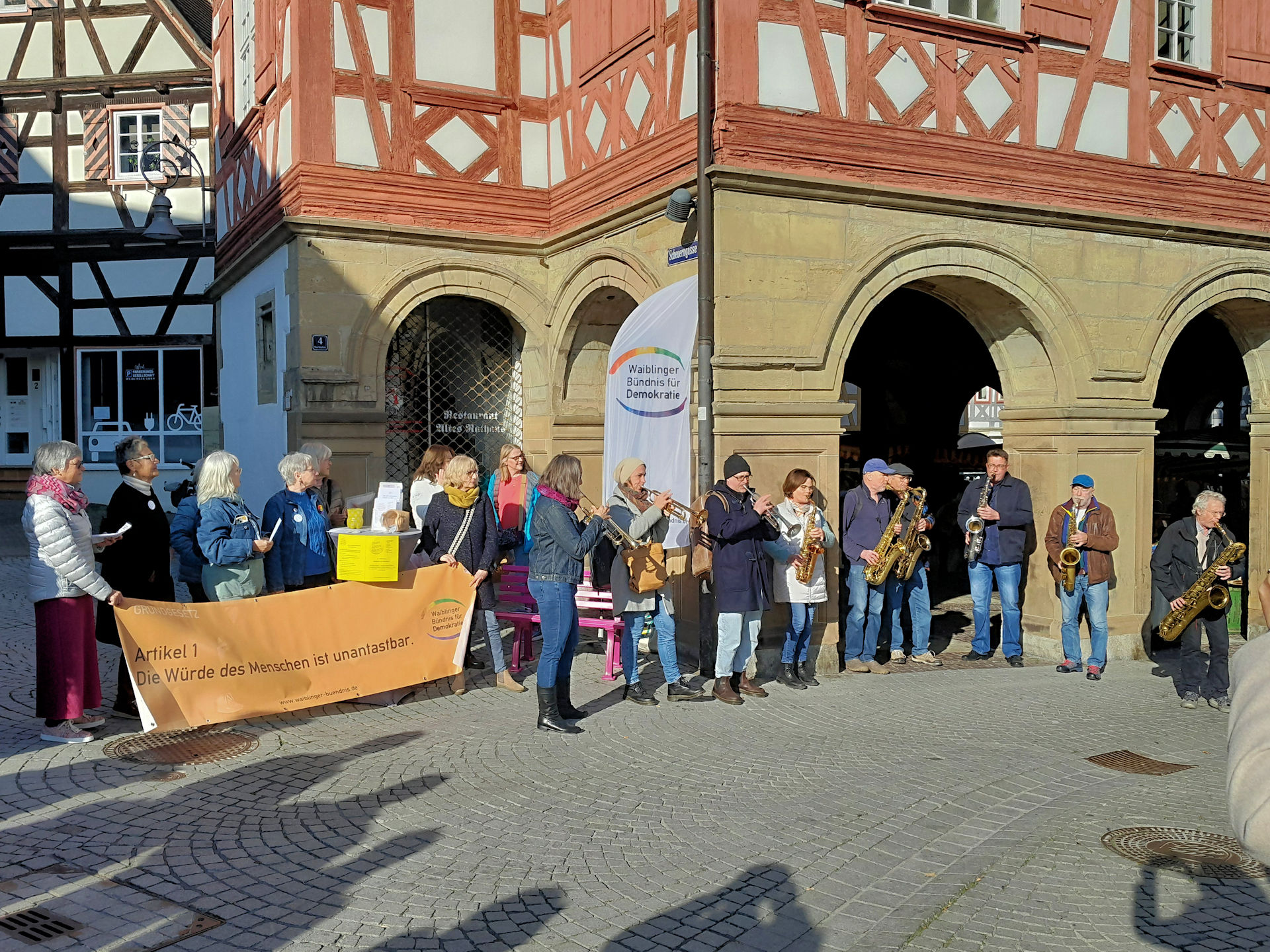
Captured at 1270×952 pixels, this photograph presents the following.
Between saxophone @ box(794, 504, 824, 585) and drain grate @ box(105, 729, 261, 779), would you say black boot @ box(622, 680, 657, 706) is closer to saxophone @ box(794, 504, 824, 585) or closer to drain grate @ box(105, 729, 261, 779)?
saxophone @ box(794, 504, 824, 585)

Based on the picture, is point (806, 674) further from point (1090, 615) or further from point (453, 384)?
point (453, 384)

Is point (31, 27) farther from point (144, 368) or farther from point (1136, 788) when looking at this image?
point (1136, 788)

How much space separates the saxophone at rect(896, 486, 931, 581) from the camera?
9.13 metres

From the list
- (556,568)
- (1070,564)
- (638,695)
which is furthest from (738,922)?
(1070,564)

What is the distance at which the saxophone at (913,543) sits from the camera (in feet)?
30.0

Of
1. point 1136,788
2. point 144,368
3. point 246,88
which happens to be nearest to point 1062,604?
point 1136,788

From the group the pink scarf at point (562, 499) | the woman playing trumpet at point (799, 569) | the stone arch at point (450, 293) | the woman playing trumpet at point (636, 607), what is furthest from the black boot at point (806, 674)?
the stone arch at point (450, 293)

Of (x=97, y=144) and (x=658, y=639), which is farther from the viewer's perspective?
(x=97, y=144)

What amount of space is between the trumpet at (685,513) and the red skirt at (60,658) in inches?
141

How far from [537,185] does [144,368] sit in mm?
11598

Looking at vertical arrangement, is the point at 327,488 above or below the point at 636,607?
above

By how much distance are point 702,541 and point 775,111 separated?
3.33 m

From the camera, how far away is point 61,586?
662 centimetres

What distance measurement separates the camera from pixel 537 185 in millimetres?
11719
